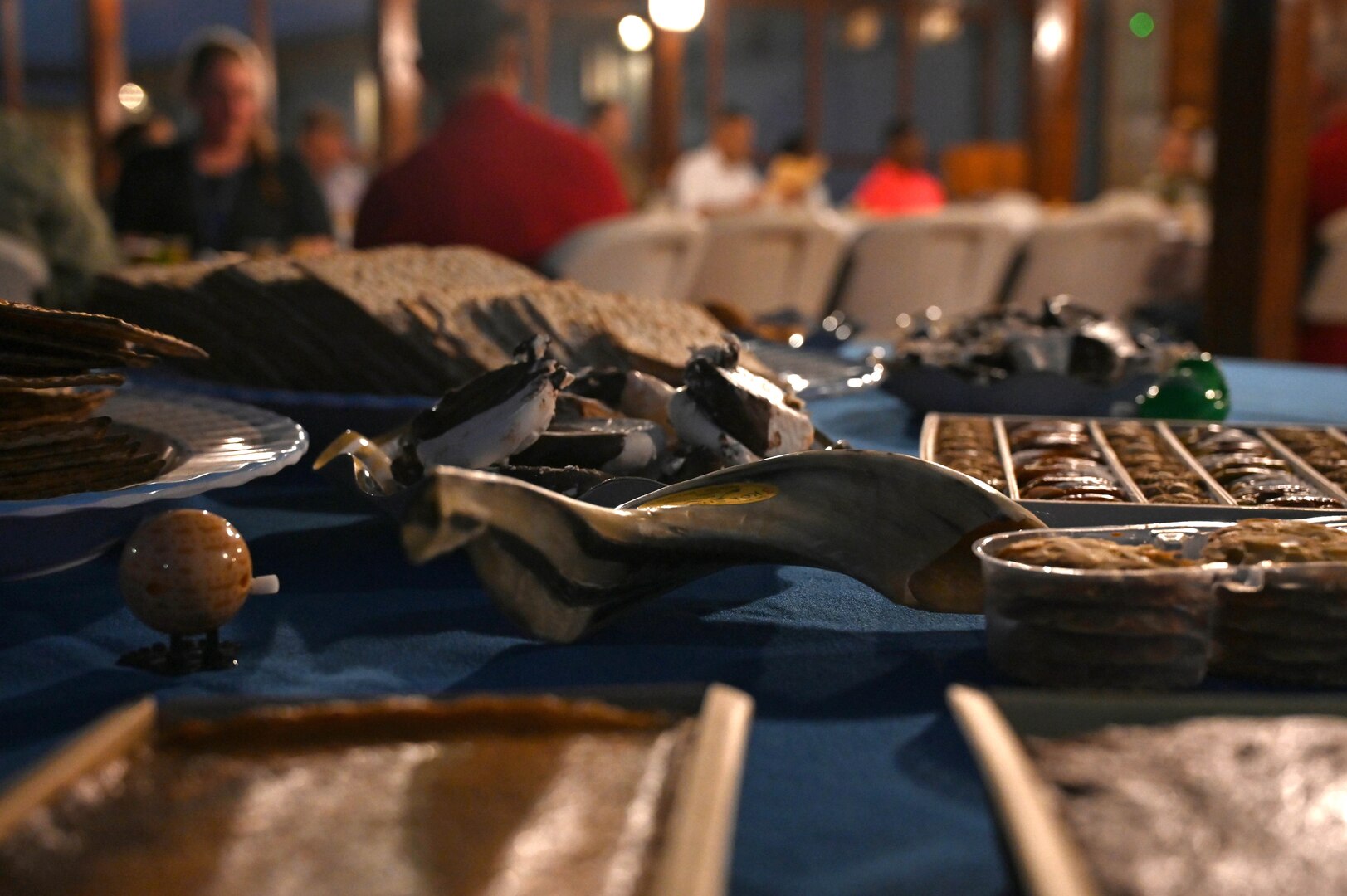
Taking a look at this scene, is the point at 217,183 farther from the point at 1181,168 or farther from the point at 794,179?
the point at 1181,168

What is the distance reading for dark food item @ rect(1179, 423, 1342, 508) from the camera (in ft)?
2.80

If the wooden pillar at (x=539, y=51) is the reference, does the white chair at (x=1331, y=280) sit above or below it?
below

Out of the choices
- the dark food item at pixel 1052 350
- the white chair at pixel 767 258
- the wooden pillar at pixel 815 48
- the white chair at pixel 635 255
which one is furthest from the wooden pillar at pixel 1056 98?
the dark food item at pixel 1052 350

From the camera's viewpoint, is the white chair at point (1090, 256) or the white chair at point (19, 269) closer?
the white chair at point (19, 269)

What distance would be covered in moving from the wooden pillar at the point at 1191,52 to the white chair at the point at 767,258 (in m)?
6.84

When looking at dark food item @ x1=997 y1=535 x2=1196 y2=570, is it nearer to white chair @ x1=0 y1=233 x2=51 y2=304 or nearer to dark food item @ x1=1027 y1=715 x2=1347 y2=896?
dark food item @ x1=1027 y1=715 x2=1347 y2=896

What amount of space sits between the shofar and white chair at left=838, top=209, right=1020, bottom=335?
414cm

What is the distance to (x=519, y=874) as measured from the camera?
361 mm

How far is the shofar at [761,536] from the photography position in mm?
645

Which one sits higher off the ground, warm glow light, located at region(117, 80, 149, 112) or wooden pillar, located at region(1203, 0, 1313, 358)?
warm glow light, located at region(117, 80, 149, 112)

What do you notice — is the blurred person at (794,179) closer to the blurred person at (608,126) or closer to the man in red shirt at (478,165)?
the blurred person at (608,126)

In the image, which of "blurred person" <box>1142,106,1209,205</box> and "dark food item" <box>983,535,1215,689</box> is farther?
"blurred person" <box>1142,106,1209,205</box>

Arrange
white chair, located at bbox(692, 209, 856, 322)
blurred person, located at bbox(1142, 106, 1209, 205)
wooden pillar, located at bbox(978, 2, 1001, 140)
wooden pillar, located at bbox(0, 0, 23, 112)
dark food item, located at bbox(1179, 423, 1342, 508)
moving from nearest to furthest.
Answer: dark food item, located at bbox(1179, 423, 1342, 508)
white chair, located at bbox(692, 209, 856, 322)
blurred person, located at bbox(1142, 106, 1209, 205)
wooden pillar, located at bbox(0, 0, 23, 112)
wooden pillar, located at bbox(978, 2, 1001, 140)

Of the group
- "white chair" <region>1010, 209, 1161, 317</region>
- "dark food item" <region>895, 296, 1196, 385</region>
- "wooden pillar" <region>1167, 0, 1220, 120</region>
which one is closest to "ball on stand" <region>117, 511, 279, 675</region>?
"dark food item" <region>895, 296, 1196, 385</region>
